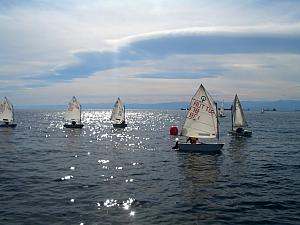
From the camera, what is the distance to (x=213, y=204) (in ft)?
83.5

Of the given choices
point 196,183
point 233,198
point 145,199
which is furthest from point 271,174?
point 145,199

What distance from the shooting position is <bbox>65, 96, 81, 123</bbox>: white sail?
4048 inches

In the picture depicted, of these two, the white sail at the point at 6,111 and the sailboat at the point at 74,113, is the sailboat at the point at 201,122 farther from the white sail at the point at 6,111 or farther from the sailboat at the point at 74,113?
the white sail at the point at 6,111

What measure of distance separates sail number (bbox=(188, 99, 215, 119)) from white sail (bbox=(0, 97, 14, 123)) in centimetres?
6236

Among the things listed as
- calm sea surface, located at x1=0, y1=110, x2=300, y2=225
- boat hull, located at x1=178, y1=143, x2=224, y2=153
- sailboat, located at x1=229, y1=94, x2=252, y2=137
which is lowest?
calm sea surface, located at x1=0, y1=110, x2=300, y2=225

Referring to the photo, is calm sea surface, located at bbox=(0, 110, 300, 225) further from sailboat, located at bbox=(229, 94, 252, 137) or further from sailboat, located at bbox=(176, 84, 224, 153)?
sailboat, located at bbox=(229, 94, 252, 137)

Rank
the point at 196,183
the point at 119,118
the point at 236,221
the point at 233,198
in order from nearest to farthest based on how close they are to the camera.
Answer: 1. the point at 236,221
2. the point at 233,198
3. the point at 196,183
4. the point at 119,118

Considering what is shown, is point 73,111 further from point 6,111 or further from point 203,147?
point 203,147

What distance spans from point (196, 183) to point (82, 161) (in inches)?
701

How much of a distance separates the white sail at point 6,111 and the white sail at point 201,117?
204 feet

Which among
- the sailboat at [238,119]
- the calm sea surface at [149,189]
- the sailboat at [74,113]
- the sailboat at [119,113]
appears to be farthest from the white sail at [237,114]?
the sailboat at [74,113]

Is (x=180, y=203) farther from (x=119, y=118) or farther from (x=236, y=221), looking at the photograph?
(x=119, y=118)

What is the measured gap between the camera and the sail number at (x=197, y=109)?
52.4 meters

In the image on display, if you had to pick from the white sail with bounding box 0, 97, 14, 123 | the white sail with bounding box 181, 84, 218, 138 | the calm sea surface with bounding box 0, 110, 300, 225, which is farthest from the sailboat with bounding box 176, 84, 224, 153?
the white sail with bounding box 0, 97, 14, 123
